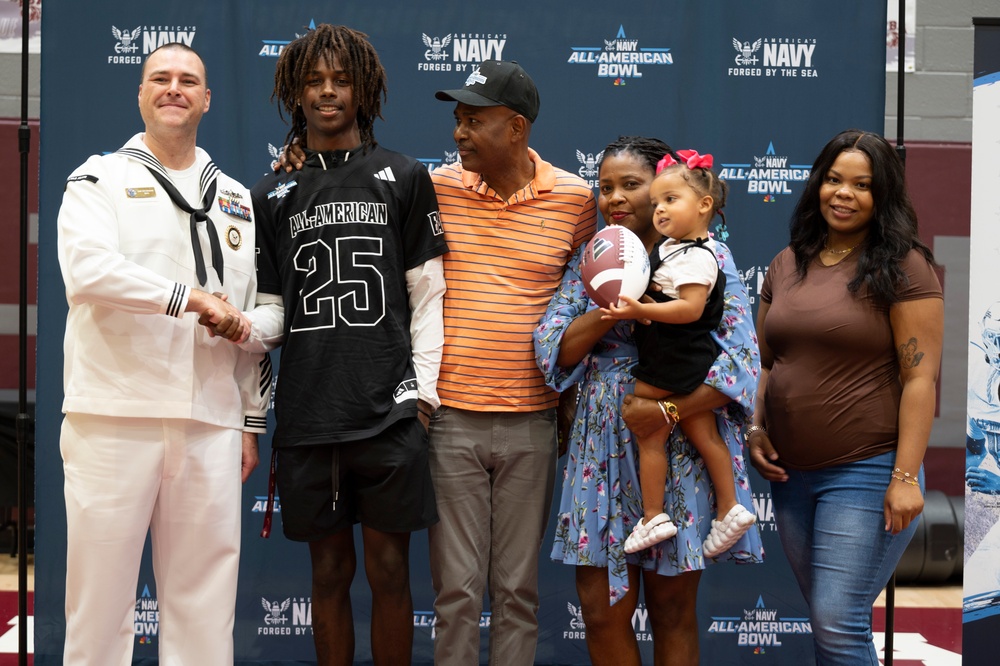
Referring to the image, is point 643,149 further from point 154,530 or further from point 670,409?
point 154,530

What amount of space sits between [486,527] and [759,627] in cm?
161

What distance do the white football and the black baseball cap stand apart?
540 mm

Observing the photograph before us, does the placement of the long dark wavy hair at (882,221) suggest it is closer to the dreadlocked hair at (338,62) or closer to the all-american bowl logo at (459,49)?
the dreadlocked hair at (338,62)

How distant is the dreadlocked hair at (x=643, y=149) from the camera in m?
2.57

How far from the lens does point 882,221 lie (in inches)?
96.5

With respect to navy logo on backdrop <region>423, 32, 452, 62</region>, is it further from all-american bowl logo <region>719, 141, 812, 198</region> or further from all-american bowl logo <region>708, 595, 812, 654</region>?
all-american bowl logo <region>708, 595, 812, 654</region>

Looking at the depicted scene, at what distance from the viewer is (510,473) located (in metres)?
2.71

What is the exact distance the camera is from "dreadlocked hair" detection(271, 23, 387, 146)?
261 cm

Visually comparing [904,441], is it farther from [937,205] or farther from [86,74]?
[937,205]

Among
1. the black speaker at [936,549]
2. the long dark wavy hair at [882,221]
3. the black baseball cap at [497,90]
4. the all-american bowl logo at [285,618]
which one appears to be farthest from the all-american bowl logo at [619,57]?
the black speaker at [936,549]

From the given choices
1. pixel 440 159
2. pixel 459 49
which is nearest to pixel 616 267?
pixel 440 159

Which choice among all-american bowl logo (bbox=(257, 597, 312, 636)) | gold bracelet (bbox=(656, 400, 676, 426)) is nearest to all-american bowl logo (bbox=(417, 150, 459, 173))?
gold bracelet (bbox=(656, 400, 676, 426))

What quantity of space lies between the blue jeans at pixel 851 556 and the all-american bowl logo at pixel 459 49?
2.09 metres

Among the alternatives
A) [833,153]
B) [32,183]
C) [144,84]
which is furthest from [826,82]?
[32,183]
